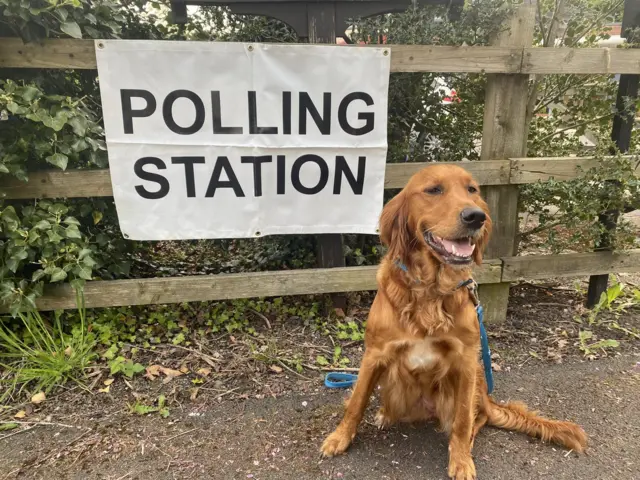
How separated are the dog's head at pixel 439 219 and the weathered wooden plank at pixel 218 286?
1.01 metres

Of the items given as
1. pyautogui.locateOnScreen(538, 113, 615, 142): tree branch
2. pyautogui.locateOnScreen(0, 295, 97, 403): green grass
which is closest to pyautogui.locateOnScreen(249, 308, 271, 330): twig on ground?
pyautogui.locateOnScreen(0, 295, 97, 403): green grass

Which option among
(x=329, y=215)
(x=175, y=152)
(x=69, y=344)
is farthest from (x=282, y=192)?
(x=69, y=344)

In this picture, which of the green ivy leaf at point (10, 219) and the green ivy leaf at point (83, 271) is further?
the green ivy leaf at point (83, 271)

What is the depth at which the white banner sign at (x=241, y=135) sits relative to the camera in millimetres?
2586

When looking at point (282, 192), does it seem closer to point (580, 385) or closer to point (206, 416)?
point (206, 416)

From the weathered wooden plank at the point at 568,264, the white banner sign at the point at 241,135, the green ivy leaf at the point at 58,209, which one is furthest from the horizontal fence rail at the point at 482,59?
the weathered wooden plank at the point at 568,264

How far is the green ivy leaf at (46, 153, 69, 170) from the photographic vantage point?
2.50 metres

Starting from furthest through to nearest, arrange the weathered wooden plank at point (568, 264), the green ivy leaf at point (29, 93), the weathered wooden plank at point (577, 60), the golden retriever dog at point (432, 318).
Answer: the weathered wooden plank at point (568, 264) → the weathered wooden plank at point (577, 60) → the green ivy leaf at point (29, 93) → the golden retriever dog at point (432, 318)

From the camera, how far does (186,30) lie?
3.31 metres

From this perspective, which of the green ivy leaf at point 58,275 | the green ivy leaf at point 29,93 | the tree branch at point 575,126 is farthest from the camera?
the tree branch at point 575,126

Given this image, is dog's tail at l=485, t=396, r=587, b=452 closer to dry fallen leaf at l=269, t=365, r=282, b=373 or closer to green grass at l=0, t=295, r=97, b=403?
dry fallen leaf at l=269, t=365, r=282, b=373

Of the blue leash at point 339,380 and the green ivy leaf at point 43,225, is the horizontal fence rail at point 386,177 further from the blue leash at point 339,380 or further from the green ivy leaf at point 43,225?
the blue leash at point 339,380

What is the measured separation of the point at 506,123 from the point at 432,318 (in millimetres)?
1681

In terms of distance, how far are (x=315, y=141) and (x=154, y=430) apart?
184 centimetres
